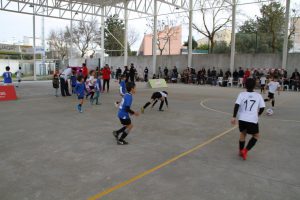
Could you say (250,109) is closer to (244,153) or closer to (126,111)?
(244,153)

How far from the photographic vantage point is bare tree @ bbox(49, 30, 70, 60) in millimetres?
65188

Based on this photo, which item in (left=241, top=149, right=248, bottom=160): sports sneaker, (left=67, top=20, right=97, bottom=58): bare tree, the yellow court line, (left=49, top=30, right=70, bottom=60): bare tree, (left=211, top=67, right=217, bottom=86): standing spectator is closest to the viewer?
the yellow court line

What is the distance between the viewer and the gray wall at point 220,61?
78.8 feet

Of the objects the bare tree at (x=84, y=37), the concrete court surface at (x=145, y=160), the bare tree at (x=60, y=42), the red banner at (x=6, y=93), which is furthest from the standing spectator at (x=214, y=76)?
the bare tree at (x=60, y=42)

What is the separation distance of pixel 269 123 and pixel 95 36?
54526mm

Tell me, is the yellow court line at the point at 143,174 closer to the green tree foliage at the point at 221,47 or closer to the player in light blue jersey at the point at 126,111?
the player in light blue jersey at the point at 126,111

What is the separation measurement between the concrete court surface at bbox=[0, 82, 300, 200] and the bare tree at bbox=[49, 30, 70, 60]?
5826cm

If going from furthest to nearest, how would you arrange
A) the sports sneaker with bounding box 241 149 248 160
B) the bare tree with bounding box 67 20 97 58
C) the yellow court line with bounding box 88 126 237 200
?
the bare tree with bounding box 67 20 97 58 < the sports sneaker with bounding box 241 149 248 160 < the yellow court line with bounding box 88 126 237 200

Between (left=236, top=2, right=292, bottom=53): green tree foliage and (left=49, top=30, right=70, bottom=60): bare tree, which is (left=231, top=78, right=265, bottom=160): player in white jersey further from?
(left=49, top=30, right=70, bottom=60): bare tree

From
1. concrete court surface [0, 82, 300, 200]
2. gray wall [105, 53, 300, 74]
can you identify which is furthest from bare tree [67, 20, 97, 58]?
concrete court surface [0, 82, 300, 200]

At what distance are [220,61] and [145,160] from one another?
76.4 ft

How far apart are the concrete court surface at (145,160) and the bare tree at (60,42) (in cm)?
5826

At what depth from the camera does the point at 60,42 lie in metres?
66.9

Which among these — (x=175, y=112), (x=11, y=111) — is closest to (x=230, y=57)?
(x=175, y=112)
